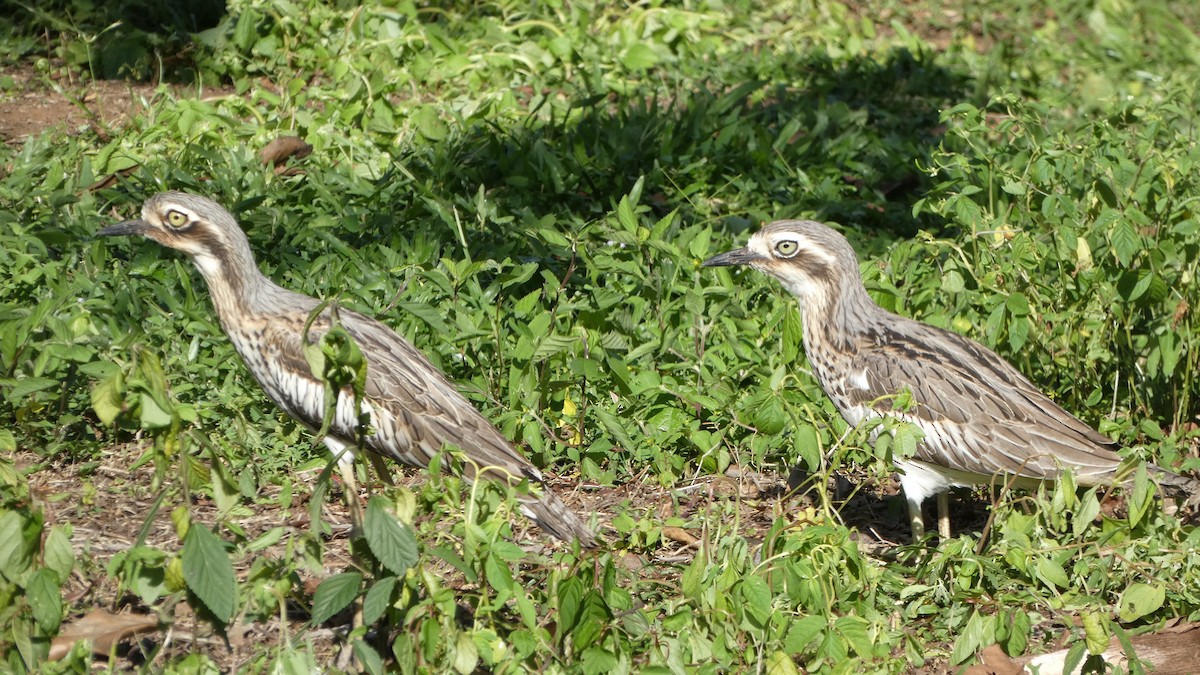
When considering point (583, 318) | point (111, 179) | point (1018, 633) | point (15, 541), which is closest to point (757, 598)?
point (1018, 633)

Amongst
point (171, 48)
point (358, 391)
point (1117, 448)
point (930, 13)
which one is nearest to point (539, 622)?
point (358, 391)

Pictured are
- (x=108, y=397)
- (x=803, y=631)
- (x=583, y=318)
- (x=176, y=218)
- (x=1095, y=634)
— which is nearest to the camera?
(x=108, y=397)

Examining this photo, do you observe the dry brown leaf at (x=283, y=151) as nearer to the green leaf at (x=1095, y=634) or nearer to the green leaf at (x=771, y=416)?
the green leaf at (x=771, y=416)

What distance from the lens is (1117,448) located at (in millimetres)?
5652

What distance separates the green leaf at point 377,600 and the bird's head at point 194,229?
224cm

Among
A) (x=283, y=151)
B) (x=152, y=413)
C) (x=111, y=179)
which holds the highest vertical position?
(x=152, y=413)

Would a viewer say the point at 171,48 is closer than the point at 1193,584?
No

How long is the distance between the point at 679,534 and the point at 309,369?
58.9 inches

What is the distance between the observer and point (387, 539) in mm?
3375

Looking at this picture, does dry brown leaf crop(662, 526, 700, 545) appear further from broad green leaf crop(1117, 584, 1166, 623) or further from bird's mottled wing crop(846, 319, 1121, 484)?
broad green leaf crop(1117, 584, 1166, 623)

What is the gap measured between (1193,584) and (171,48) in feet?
20.9

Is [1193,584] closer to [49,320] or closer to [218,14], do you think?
[49,320]

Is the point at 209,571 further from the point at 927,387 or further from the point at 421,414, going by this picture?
the point at 927,387

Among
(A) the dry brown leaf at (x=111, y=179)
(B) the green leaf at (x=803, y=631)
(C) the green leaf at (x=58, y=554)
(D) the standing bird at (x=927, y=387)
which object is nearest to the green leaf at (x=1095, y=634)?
(B) the green leaf at (x=803, y=631)
